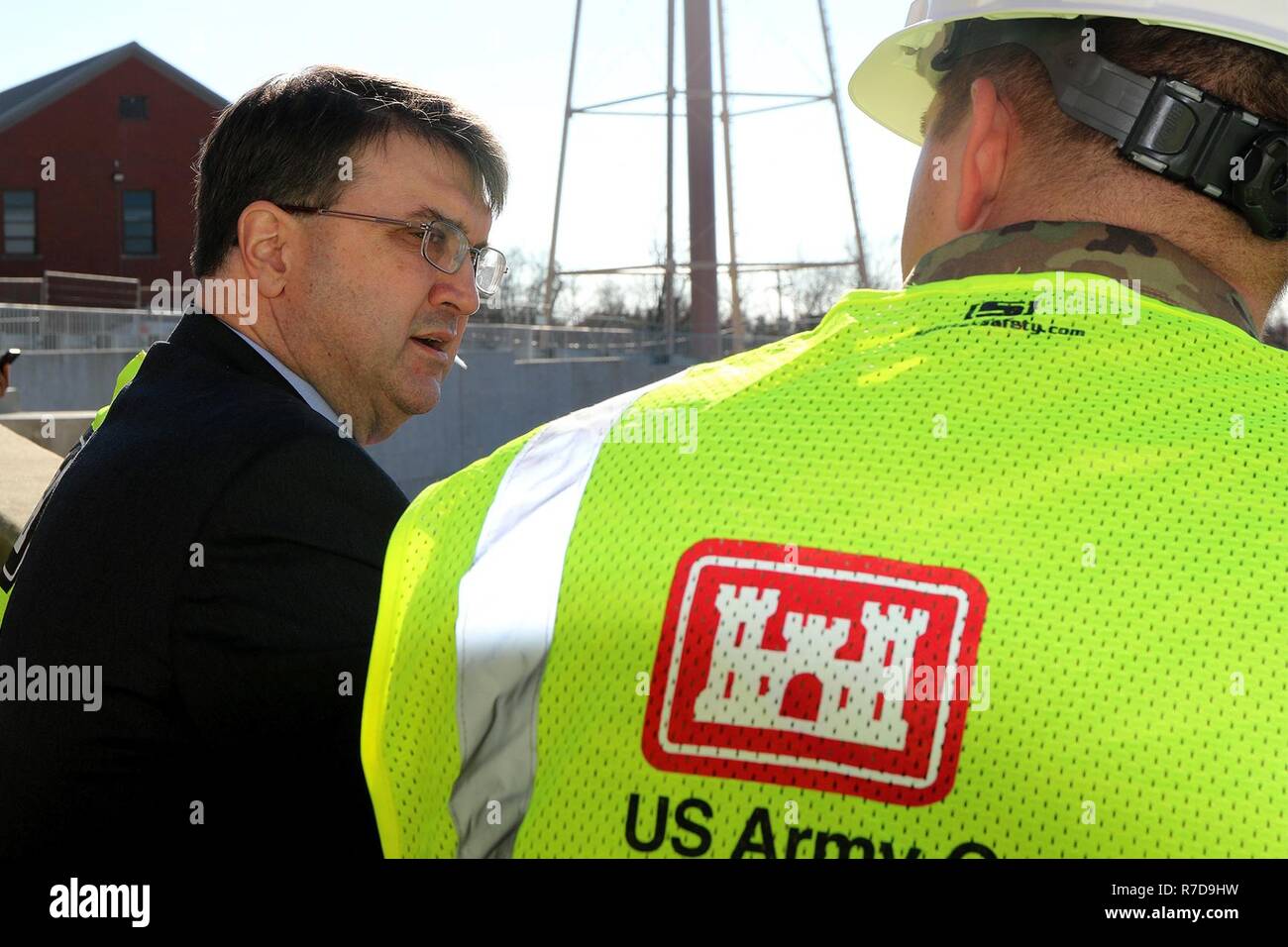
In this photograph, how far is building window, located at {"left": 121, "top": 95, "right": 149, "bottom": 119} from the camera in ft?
117

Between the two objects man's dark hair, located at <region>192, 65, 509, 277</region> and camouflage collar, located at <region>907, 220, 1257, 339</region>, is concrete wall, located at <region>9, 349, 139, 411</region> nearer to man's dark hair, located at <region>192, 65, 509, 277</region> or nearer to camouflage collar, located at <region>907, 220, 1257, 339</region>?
man's dark hair, located at <region>192, 65, 509, 277</region>

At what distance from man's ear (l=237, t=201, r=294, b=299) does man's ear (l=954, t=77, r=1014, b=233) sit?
1600mm

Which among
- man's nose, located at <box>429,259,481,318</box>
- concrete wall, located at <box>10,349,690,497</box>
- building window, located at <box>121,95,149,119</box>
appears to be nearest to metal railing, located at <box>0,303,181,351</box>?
concrete wall, located at <box>10,349,690,497</box>

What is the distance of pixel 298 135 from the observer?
267 cm

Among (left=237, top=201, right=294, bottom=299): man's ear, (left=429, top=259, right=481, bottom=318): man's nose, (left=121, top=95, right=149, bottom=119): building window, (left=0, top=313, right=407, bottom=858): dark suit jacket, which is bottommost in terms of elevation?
(left=0, top=313, right=407, bottom=858): dark suit jacket

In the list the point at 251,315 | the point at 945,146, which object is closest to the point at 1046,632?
the point at 945,146

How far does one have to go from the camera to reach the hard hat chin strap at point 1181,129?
1.32 m

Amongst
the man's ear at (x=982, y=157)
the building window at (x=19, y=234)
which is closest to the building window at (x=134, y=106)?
the building window at (x=19, y=234)

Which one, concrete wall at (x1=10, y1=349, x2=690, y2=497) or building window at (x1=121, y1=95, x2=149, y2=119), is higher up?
building window at (x1=121, y1=95, x2=149, y2=119)

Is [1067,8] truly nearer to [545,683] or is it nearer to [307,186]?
[545,683]

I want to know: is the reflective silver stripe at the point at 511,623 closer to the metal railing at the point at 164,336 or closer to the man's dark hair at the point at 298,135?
the man's dark hair at the point at 298,135

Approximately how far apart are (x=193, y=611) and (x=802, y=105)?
71.8ft

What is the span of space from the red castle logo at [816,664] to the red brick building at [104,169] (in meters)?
34.9
